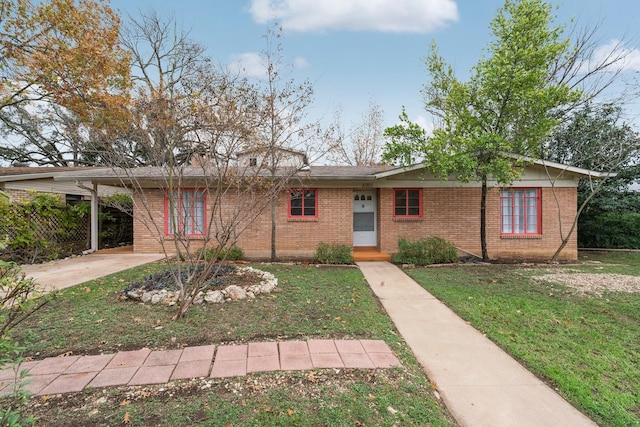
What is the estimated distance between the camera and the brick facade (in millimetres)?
10250

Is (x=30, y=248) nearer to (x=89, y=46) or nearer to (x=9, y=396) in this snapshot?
(x=89, y=46)

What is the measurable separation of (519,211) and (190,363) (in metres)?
11.1

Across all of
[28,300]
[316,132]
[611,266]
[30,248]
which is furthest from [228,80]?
[611,266]

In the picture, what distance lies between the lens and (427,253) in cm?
911

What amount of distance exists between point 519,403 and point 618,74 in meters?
17.2

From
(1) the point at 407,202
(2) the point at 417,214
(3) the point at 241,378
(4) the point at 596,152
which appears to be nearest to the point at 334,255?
(1) the point at 407,202

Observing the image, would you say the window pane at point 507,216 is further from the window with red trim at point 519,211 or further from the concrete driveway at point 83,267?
the concrete driveway at point 83,267

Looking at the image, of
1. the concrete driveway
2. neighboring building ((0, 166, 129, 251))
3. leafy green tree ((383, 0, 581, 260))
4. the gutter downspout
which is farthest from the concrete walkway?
the gutter downspout

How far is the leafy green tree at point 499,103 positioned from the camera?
7.65m

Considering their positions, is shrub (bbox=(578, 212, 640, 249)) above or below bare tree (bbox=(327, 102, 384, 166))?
below

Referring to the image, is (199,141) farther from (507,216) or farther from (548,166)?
(548,166)

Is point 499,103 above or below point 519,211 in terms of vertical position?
above

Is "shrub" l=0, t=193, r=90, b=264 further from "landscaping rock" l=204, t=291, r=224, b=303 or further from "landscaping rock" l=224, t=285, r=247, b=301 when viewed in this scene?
"landscaping rock" l=224, t=285, r=247, b=301

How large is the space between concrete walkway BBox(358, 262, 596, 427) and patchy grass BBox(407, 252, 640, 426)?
0.18 metres
